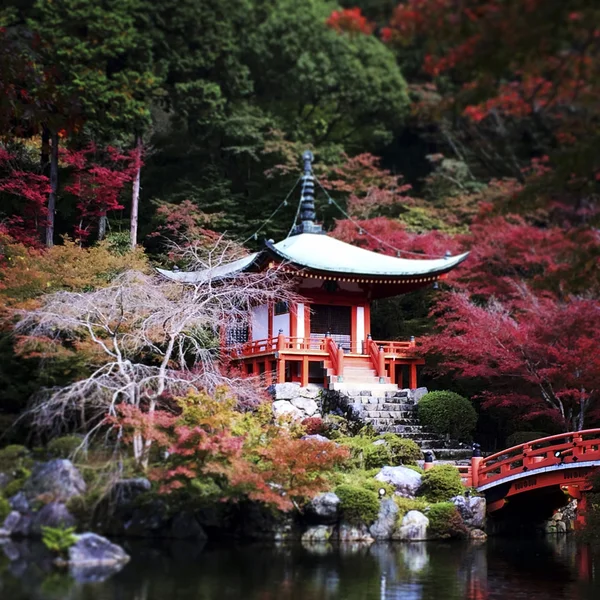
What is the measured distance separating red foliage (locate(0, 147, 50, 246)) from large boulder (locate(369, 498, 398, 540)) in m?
12.1

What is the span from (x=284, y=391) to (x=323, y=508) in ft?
16.5

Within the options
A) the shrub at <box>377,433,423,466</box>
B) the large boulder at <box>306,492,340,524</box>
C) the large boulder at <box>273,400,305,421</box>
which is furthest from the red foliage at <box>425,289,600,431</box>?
the large boulder at <box>306,492,340,524</box>

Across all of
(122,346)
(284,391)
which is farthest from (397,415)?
(122,346)

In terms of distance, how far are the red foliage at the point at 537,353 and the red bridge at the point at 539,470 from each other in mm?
1666

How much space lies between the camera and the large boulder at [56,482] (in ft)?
42.7

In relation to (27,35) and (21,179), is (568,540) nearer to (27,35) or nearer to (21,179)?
(27,35)

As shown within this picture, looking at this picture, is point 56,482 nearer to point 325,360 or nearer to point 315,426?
point 315,426

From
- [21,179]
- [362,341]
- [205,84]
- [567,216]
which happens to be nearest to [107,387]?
[567,216]

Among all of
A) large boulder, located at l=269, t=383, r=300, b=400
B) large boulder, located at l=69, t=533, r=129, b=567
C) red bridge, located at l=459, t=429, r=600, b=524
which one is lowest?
large boulder, located at l=69, t=533, r=129, b=567

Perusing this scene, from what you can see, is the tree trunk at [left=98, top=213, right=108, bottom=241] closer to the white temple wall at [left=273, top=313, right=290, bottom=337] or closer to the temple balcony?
the temple balcony

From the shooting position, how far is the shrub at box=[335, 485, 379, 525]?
14.7m

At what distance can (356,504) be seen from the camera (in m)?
14.7

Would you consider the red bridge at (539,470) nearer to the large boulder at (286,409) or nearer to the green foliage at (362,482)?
the green foliage at (362,482)

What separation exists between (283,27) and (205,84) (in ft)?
16.6
